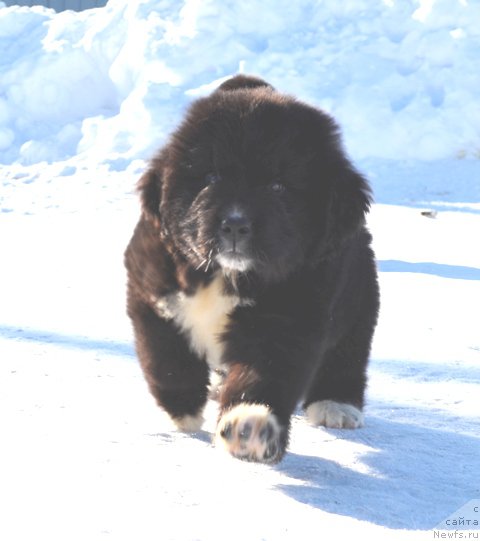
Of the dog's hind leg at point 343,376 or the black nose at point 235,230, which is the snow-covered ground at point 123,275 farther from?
the black nose at point 235,230

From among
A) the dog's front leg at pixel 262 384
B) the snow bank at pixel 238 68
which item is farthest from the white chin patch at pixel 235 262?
the snow bank at pixel 238 68

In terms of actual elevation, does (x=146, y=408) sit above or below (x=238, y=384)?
below

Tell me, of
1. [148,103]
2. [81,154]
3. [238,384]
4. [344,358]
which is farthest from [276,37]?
[238,384]

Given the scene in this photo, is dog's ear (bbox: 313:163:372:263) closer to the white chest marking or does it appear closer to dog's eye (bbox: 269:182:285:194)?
dog's eye (bbox: 269:182:285:194)

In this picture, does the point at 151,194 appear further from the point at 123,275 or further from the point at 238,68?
the point at 238,68

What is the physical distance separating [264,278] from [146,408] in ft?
2.81

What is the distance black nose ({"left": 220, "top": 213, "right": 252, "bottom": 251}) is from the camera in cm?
290

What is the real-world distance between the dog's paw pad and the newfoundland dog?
35cm

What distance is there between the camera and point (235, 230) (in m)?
2.91

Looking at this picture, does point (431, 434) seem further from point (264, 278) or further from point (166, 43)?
point (166, 43)

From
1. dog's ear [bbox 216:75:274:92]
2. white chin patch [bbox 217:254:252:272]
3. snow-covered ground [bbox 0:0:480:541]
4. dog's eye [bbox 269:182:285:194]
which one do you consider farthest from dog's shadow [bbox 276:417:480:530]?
dog's ear [bbox 216:75:274:92]

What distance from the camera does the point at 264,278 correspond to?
3010mm

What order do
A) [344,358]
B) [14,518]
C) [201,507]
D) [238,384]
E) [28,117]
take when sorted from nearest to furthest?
[14,518]
[201,507]
[238,384]
[344,358]
[28,117]

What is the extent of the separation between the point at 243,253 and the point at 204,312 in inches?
10.5
